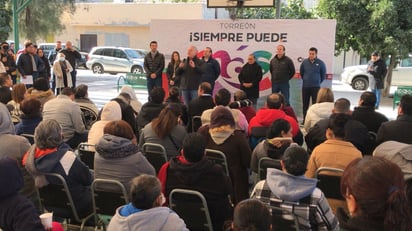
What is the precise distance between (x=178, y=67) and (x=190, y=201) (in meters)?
7.11

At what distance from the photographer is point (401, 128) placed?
4.71 m

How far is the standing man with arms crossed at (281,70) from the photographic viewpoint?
983cm

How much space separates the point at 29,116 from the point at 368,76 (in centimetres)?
1358

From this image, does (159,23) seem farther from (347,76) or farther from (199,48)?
(347,76)

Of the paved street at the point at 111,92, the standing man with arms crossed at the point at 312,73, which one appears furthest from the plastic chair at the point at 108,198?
the paved street at the point at 111,92

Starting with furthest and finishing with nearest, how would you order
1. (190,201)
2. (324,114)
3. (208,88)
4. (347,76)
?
(347,76) → (208,88) → (324,114) → (190,201)

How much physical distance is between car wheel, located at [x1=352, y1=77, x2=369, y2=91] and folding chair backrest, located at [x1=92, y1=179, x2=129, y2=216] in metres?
14.5

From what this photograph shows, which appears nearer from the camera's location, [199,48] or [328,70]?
[328,70]

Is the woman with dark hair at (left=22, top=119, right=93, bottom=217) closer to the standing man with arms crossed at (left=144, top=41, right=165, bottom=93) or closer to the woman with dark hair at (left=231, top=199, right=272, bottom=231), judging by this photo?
the woman with dark hair at (left=231, top=199, right=272, bottom=231)

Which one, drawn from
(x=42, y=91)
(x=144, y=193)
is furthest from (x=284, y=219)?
(x=42, y=91)

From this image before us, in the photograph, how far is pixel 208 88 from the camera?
6.64 meters

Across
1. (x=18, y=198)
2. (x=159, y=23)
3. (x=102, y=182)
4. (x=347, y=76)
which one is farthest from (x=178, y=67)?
(x=347, y=76)

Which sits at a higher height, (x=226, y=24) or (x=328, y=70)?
(x=226, y=24)

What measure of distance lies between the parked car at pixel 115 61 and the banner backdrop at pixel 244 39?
421 inches
